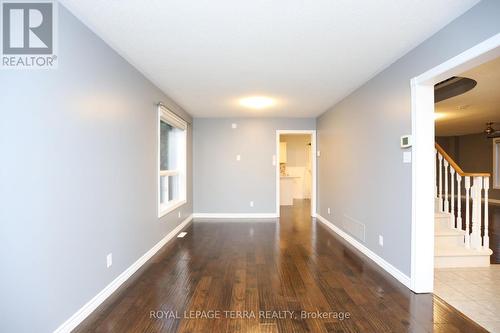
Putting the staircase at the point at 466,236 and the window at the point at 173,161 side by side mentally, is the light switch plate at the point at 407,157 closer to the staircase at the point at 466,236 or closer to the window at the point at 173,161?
the staircase at the point at 466,236

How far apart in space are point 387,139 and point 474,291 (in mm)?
1740

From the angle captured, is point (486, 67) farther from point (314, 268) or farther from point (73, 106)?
point (73, 106)

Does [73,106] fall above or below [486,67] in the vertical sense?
below

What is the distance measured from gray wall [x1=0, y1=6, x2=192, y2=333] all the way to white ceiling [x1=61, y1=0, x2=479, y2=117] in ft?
1.21

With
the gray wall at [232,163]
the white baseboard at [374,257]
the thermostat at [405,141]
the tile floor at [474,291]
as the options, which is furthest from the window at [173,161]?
the tile floor at [474,291]

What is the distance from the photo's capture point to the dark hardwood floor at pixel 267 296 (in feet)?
6.41

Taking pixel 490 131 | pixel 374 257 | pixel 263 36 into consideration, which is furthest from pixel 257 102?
pixel 490 131

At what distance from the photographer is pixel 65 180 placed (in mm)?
1857

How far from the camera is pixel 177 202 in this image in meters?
4.86

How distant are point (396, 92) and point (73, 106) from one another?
3155 millimetres

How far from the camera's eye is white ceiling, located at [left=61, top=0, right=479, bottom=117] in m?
1.90

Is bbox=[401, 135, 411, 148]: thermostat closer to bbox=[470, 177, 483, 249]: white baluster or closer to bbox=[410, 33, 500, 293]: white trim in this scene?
bbox=[410, 33, 500, 293]: white trim

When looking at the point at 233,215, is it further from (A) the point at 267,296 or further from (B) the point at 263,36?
(B) the point at 263,36

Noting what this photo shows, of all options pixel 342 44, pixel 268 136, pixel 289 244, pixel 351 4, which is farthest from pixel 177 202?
pixel 351 4
